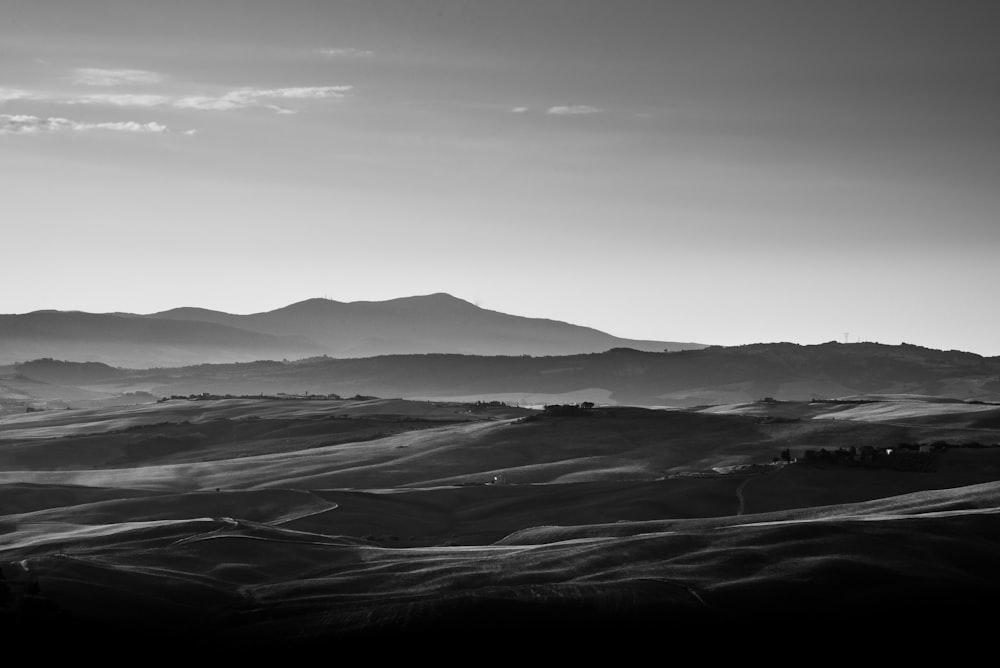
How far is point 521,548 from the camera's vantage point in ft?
68.2

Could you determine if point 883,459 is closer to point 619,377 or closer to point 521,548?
point 521,548

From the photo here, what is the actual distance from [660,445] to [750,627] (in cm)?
2801

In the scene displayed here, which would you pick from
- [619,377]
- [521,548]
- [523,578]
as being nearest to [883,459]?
[521,548]

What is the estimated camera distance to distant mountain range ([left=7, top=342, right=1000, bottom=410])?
11000 cm

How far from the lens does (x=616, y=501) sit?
96.9ft

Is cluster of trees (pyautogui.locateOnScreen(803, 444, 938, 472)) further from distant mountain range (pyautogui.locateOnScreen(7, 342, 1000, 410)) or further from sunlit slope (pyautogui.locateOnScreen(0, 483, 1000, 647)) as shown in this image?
distant mountain range (pyautogui.locateOnScreen(7, 342, 1000, 410))

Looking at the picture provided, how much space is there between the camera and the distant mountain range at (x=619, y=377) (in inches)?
4331

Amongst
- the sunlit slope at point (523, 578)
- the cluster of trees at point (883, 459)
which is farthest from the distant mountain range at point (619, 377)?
the sunlit slope at point (523, 578)

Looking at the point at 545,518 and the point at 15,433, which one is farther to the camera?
the point at 15,433

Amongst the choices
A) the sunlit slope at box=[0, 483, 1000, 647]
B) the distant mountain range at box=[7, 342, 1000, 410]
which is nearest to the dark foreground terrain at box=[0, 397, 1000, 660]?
the sunlit slope at box=[0, 483, 1000, 647]

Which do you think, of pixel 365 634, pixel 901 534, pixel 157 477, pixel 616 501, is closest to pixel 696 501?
pixel 616 501

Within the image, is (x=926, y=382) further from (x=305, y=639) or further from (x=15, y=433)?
(x=305, y=639)

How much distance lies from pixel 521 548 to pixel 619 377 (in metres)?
104

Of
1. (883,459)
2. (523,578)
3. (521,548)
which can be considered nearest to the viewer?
(523,578)
